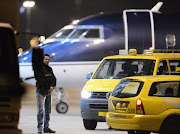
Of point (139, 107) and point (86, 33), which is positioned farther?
point (86, 33)

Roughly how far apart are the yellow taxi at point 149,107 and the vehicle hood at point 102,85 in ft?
9.10

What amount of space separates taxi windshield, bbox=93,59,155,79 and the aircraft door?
17.7ft

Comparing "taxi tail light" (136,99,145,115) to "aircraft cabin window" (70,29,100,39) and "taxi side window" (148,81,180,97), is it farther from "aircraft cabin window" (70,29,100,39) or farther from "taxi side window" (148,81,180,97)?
"aircraft cabin window" (70,29,100,39)

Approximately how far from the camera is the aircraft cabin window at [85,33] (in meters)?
23.0

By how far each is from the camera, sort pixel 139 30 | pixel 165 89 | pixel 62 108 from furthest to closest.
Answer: pixel 139 30 → pixel 62 108 → pixel 165 89

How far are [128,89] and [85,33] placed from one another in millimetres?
9658

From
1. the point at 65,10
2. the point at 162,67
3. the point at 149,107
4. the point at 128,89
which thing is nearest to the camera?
the point at 149,107

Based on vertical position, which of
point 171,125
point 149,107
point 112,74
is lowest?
point 171,125

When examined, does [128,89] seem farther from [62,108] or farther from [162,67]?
[62,108]

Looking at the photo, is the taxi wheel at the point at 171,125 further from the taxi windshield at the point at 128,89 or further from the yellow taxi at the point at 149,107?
the taxi windshield at the point at 128,89

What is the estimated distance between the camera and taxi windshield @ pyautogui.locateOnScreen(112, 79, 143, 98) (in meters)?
13.3

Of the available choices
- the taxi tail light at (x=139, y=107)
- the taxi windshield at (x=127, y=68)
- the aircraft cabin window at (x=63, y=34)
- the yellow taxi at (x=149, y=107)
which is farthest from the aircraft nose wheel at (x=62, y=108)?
the taxi tail light at (x=139, y=107)

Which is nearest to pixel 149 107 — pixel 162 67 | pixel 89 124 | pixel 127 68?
pixel 89 124

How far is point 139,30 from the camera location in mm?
23469
